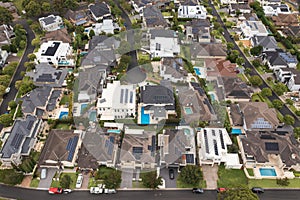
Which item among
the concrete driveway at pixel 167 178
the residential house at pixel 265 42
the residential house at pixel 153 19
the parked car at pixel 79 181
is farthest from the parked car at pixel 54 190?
the residential house at pixel 265 42

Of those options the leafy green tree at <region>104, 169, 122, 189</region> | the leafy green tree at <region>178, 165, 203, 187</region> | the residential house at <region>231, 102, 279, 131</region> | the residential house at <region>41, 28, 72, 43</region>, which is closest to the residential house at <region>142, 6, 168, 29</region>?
the residential house at <region>41, 28, 72, 43</region>

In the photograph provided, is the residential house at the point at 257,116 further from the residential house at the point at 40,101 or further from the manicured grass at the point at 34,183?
the manicured grass at the point at 34,183

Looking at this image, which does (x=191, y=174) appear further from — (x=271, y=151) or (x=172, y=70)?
(x=172, y=70)

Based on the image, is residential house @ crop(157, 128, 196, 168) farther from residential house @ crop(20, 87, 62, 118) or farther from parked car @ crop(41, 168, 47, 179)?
residential house @ crop(20, 87, 62, 118)

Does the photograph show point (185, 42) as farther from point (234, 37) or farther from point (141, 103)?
point (141, 103)

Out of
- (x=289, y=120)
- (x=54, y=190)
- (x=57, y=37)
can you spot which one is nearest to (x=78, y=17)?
(x=57, y=37)
